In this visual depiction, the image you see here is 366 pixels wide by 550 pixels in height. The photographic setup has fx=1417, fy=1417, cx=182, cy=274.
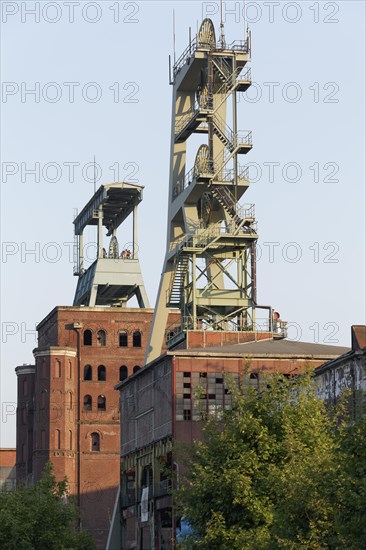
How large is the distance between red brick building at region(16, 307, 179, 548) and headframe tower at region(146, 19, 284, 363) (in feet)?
115

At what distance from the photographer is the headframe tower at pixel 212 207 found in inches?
3661

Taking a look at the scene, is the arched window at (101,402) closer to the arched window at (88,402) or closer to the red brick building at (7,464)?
the arched window at (88,402)

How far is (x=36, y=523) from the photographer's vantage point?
8125cm

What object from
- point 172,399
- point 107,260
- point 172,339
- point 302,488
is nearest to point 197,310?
point 172,339

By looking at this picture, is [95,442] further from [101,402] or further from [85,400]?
[85,400]

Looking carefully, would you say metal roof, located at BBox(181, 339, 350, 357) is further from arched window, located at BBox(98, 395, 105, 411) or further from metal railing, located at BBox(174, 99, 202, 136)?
arched window, located at BBox(98, 395, 105, 411)

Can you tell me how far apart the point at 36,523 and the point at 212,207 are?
25.7 metres

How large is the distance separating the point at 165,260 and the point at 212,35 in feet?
51.0

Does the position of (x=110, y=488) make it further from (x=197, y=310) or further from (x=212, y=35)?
(x=212, y=35)

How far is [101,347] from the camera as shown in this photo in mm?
134500

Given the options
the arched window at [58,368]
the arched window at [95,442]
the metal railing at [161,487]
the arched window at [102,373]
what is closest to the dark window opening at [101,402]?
the arched window at [102,373]

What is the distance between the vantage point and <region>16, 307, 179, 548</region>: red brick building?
12900 cm

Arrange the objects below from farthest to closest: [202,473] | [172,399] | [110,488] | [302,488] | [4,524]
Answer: [110,488] < [172,399] < [4,524] < [202,473] < [302,488]

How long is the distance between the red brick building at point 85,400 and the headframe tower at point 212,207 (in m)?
35.2
